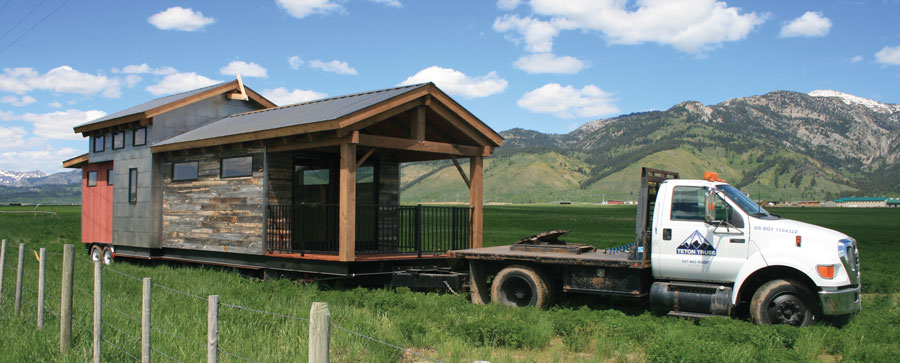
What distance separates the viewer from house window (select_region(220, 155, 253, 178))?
14.3 metres

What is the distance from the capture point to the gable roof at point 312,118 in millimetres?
12383

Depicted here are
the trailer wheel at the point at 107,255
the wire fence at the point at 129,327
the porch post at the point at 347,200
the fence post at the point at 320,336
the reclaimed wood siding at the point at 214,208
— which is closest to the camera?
the fence post at the point at 320,336

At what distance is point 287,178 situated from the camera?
1449cm

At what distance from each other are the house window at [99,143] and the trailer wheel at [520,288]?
529 inches

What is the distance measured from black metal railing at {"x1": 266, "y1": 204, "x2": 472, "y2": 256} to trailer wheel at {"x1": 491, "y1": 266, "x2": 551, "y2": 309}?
2.14 meters

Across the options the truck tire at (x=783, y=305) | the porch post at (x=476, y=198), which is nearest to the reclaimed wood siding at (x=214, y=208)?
the porch post at (x=476, y=198)

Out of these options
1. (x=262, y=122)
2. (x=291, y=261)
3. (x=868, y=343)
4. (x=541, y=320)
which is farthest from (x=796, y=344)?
(x=262, y=122)

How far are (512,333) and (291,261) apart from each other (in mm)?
6593

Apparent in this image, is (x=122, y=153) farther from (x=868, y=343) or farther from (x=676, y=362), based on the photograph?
(x=868, y=343)

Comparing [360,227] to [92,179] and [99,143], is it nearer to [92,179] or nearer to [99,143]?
A: [99,143]

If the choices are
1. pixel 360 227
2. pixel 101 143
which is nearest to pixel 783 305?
pixel 360 227

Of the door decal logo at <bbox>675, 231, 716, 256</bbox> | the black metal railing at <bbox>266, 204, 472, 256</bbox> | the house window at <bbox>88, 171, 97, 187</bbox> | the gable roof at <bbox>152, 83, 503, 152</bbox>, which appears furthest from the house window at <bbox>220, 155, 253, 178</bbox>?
the door decal logo at <bbox>675, 231, 716, 256</bbox>

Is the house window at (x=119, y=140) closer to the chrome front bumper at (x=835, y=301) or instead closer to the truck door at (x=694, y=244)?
the truck door at (x=694, y=244)

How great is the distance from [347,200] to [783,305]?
701 cm
